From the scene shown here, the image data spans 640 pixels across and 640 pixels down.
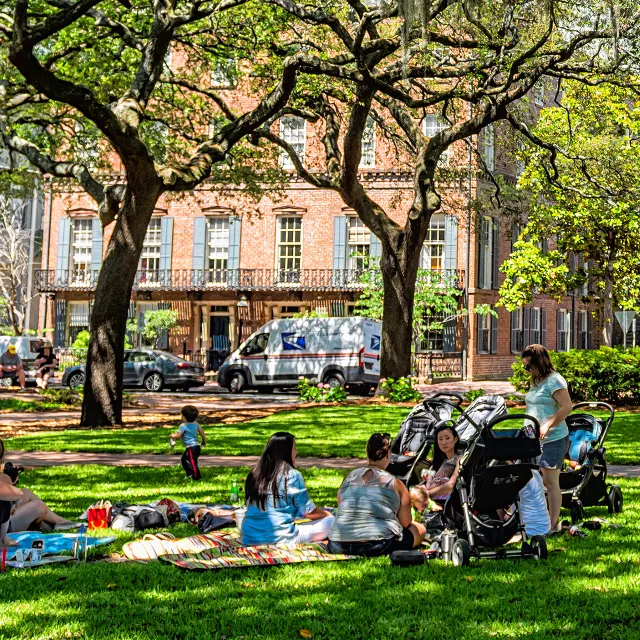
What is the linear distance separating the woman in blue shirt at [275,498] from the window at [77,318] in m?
36.5

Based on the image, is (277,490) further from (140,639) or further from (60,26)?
(60,26)

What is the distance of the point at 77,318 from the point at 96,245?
3332 millimetres

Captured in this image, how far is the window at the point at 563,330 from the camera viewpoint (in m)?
44.6

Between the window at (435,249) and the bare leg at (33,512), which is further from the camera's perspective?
the window at (435,249)

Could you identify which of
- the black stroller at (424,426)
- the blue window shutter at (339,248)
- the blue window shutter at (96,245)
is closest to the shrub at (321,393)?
the blue window shutter at (339,248)

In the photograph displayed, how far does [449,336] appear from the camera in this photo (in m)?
38.2

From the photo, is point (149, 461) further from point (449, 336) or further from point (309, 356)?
point (449, 336)

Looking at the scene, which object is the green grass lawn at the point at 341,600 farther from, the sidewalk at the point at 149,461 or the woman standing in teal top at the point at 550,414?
the sidewalk at the point at 149,461

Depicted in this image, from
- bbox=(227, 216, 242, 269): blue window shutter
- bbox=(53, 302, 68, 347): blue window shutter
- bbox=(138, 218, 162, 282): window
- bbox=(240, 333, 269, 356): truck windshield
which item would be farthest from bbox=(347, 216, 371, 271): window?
bbox=(53, 302, 68, 347): blue window shutter

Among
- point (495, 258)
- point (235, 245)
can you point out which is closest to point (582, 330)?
point (495, 258)

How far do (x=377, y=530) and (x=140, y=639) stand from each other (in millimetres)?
2466

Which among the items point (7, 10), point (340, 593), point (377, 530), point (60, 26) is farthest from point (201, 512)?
point (7, 10)

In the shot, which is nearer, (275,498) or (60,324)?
(275,498)

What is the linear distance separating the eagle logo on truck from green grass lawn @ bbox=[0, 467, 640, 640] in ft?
74.4
